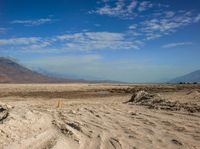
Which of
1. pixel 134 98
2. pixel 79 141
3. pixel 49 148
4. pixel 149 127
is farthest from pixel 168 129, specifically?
pixel 134 98

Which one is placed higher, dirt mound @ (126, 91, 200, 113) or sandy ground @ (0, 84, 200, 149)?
dirt mound @ (126, 91, 200, 113)

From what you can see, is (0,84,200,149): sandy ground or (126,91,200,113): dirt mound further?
(126,91,200,113): dirt mound

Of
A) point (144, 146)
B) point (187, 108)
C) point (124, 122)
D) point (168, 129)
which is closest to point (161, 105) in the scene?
point (187, 108)

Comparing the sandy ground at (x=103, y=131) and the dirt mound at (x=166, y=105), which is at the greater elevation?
the dirt mound at (x=166, y=105)

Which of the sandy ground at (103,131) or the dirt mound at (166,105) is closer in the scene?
the sandy ground at (103,131)

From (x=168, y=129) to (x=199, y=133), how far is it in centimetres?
100

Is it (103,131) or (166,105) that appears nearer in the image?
(103,131)

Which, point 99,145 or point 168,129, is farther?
point 168,129

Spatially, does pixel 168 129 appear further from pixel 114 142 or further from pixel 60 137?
pixel 60 137

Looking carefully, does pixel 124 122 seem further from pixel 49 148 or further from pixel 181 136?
pixel 49 148

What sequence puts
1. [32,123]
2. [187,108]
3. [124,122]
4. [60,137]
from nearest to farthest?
[60,137], [32,123], [124,122], [187,108]

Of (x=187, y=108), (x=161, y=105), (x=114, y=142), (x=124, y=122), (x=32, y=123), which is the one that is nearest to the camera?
(x=114, y=142)

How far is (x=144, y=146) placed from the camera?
7824 mm

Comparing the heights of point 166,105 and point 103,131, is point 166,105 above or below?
above
